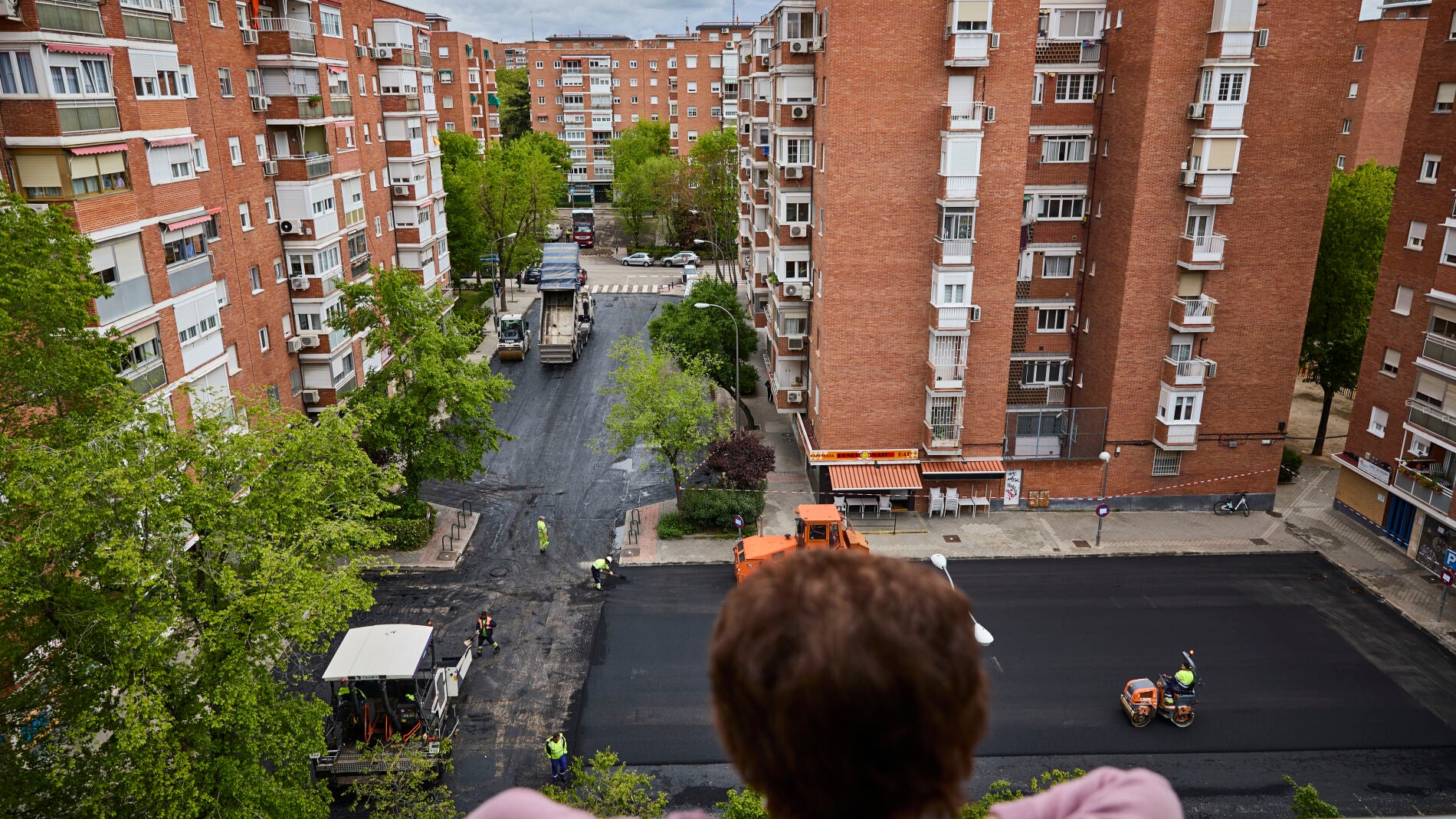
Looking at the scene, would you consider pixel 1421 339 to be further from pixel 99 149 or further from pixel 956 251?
pixel 99 149

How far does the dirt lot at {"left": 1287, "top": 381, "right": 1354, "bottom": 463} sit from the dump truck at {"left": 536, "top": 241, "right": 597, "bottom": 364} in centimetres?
3656

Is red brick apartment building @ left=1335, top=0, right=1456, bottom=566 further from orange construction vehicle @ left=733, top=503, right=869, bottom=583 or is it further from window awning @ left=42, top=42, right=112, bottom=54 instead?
window awning @ left=42, top=42, right=112, bottom=54

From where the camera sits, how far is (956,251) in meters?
30.9

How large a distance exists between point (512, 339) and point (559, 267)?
6270 mm

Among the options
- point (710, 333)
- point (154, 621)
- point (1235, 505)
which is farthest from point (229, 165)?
point (1235, 505)

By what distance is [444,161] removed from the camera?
6844 centimetres

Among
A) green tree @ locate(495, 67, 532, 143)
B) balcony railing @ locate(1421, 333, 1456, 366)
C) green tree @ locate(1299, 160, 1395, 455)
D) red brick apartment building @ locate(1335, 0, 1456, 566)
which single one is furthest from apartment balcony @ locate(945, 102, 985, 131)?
green tree @ locate(495, 67, 532, 143)

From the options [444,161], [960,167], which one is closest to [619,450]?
[960,167]

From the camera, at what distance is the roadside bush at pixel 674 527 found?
108 feet

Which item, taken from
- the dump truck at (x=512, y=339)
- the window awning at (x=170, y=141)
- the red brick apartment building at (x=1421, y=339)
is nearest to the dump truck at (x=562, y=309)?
the dump truck at (x=512, y=339)

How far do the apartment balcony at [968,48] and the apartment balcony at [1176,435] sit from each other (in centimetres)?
1439

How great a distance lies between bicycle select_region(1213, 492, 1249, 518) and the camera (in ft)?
113

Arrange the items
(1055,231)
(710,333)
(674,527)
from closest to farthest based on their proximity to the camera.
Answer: (674,527)
(1055,231)
(710,333)

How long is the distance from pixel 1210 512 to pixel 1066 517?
18.4 ft
